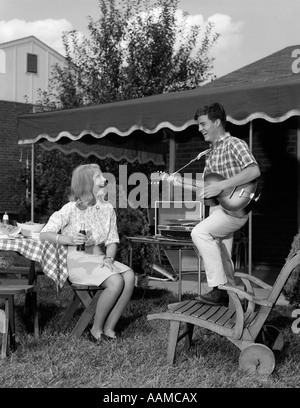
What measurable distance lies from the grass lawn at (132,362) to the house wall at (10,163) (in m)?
15.2

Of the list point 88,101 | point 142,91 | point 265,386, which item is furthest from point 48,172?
point 265,386

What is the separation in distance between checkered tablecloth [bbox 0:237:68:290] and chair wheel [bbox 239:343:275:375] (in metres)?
1.85

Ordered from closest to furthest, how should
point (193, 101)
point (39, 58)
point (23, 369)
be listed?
point (23, 369) → point (193, 101) → point (39, 58)

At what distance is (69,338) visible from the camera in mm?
5227

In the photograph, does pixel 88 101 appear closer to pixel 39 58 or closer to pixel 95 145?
pixel 39 58

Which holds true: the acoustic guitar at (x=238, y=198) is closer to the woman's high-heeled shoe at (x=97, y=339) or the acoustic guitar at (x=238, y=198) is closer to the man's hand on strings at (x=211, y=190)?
the man's hand on strings at (x=211, y=190)

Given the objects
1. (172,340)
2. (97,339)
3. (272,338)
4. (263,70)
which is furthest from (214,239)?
(263,70)

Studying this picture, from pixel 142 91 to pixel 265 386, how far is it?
45.9ft

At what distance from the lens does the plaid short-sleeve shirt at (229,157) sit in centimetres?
512

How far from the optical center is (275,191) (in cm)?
1065

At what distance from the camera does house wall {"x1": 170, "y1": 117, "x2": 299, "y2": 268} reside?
10445mm

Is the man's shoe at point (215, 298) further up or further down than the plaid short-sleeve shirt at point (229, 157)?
further down

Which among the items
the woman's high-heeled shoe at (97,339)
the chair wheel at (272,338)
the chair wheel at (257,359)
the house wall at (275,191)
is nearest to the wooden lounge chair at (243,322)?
the chair wheel at (257,359)

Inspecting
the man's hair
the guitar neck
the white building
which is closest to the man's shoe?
the guitar neck
